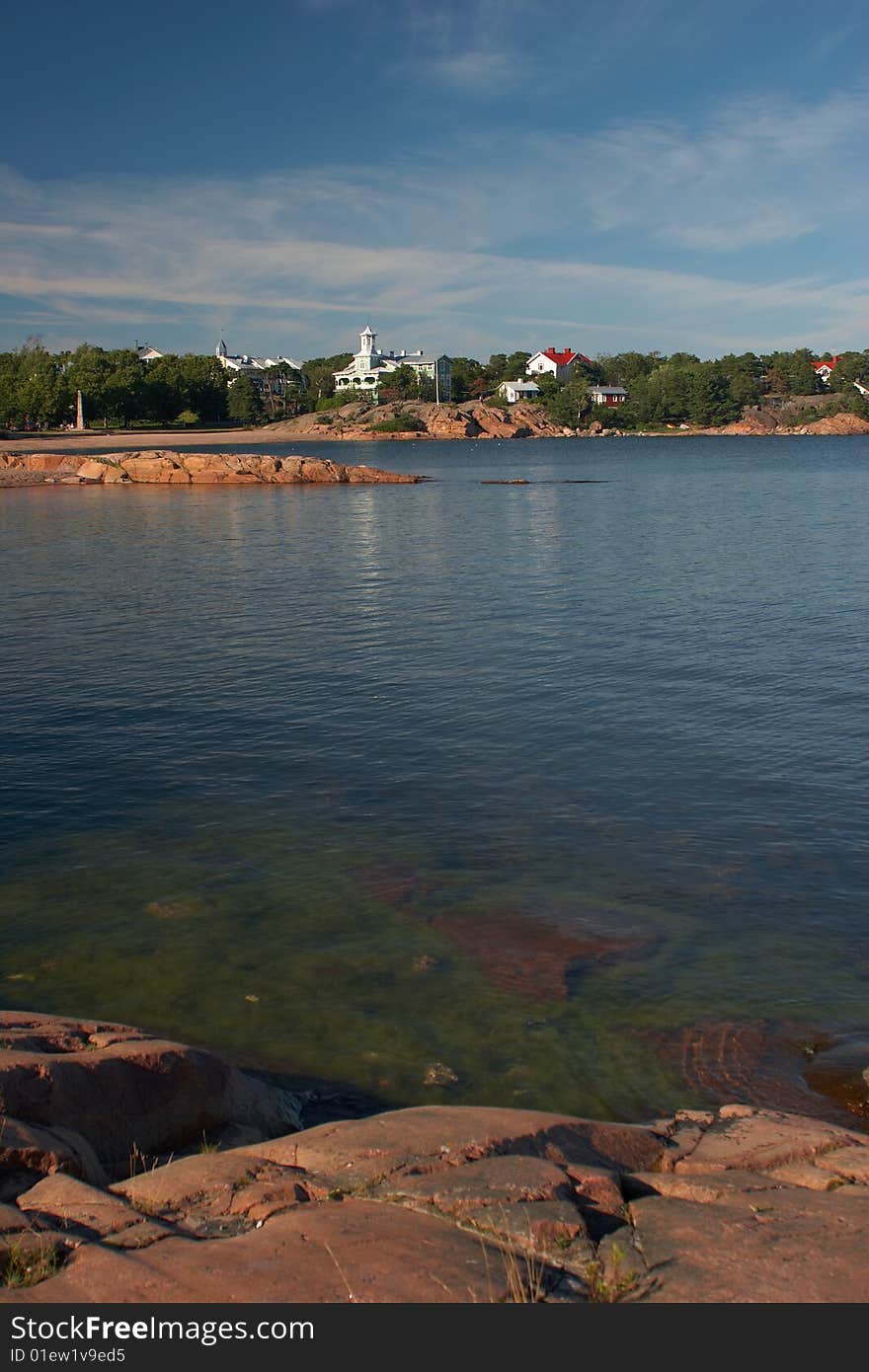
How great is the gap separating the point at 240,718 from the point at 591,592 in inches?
593

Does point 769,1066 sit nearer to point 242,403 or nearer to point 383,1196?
point 383,1196

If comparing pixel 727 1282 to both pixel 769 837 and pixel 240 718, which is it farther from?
pixel 240 718

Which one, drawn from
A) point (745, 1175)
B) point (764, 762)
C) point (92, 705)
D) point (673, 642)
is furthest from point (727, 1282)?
point (673, 642)

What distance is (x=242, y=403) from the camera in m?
182

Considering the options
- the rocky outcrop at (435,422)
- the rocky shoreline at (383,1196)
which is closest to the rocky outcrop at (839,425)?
the rocky outcrop at (435,422)

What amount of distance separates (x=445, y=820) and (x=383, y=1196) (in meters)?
8.13

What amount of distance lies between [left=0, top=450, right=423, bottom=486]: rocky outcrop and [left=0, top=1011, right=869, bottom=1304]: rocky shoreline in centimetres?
7340

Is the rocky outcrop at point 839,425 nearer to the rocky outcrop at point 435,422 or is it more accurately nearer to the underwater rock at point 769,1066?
the rocky outcrop at point 435,422

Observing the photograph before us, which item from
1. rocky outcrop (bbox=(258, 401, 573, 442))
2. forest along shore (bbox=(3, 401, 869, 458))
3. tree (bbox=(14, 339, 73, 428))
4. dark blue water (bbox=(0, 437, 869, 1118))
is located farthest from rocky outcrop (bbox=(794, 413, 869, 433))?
dark blue water (bbox=(0, 437, 869, 1118))

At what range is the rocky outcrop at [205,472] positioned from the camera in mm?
78250

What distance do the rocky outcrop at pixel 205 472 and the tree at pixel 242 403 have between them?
103474 millimetres

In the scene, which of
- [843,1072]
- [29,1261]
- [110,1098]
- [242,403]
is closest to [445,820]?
[843,1072]

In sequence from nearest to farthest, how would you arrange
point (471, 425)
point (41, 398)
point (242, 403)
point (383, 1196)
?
1. point (383, 1196)
2. point (41, 398)
3. point (242, 403)
4. point (471, 425)
